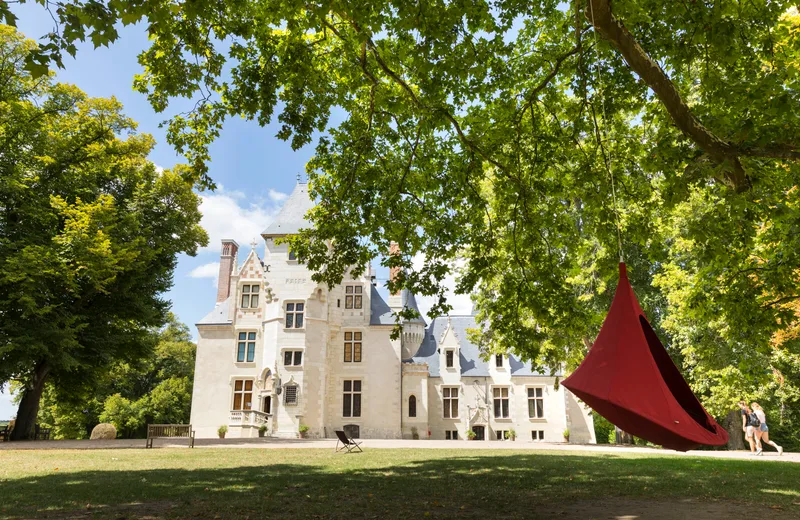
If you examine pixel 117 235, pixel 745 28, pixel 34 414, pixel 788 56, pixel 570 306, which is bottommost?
pixel 34 414

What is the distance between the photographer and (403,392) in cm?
3325

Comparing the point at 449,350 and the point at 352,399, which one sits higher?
the point at 449,350

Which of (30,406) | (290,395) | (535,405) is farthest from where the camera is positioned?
(535,405)

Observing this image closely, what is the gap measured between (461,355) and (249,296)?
14239mm

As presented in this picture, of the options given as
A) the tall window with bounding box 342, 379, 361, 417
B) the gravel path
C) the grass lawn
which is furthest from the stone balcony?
the grass lawn

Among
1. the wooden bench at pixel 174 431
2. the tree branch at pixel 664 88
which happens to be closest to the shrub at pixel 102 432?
the wooden bench at pixel 174 431

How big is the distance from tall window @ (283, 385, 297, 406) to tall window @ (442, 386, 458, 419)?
32.3 feet

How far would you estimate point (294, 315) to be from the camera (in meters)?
31.1

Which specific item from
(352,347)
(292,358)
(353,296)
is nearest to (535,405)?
(352,347)

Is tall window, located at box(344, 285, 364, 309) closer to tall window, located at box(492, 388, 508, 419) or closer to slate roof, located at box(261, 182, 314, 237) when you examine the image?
slate roof, located at box(261, 182, 314, 237)

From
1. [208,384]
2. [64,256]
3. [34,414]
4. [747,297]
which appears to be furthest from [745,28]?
[208,384]

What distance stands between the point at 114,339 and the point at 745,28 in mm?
24417

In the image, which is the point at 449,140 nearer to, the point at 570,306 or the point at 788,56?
the point at 570,306

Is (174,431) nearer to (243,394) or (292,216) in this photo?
(243,394)
